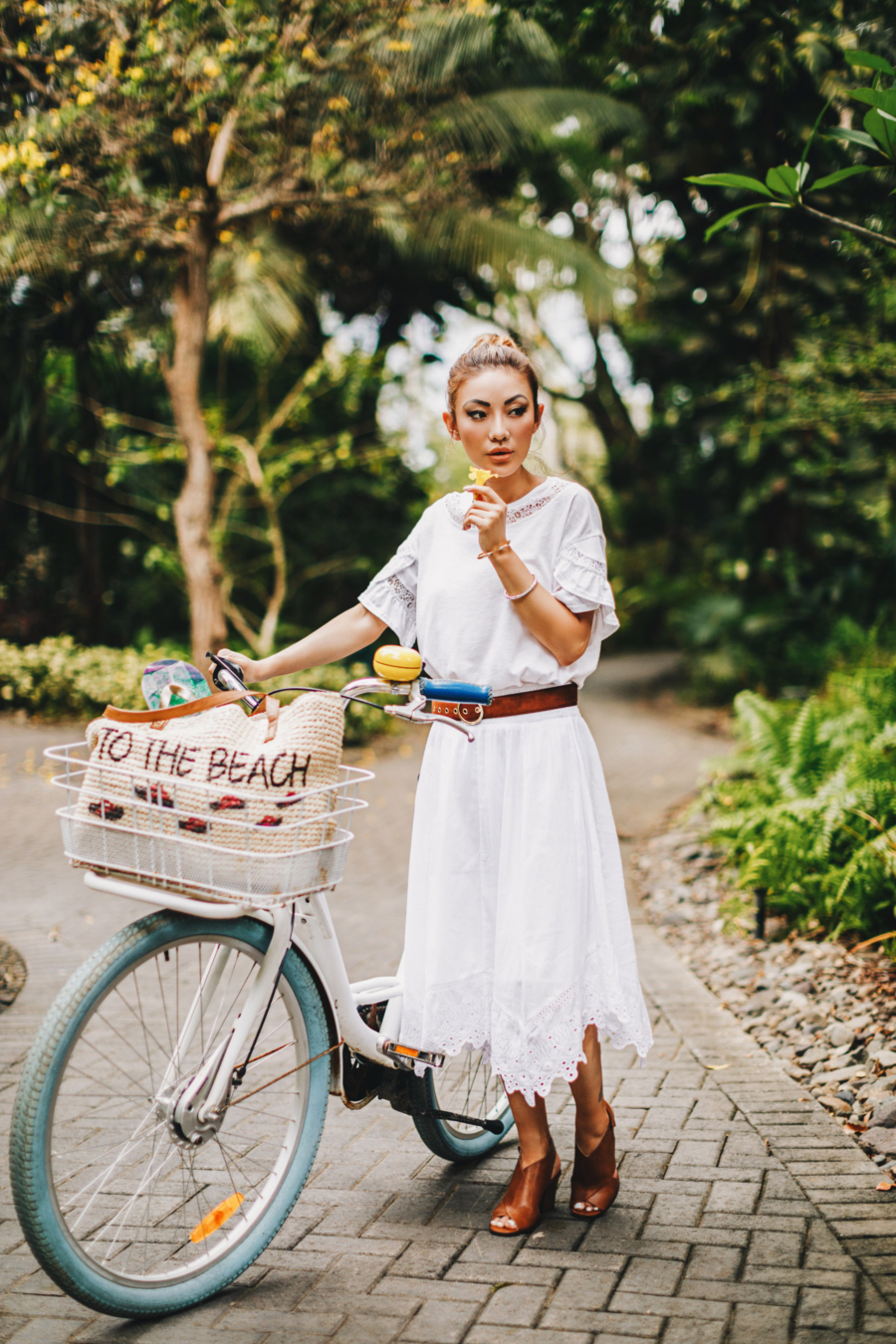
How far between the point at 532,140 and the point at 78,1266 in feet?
40.3

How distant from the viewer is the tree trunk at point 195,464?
9.41m

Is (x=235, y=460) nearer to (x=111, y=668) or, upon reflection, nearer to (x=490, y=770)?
(x=111, y=668)

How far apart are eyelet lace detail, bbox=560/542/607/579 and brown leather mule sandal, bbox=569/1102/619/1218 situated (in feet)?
4.29

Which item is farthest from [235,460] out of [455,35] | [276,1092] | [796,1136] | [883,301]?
[796,1136]

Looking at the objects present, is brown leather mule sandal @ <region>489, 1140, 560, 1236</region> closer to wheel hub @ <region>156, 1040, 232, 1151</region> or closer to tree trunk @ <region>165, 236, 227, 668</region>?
wheel hub @ <region>156, 1040, 232, 1151</region>

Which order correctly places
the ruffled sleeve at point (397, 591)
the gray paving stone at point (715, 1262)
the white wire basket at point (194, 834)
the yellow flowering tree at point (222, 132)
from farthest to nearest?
the yellow flowering tree at point (222, 132) → the ruffled sleeve at point (397, 591) → the gray paving stone at point (715, 1262) → the white wire basket at point (194, 834)

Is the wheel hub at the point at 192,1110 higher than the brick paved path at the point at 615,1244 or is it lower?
higher

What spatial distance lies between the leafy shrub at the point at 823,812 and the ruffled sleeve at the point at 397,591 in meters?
2.53

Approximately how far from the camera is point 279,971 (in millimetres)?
2246

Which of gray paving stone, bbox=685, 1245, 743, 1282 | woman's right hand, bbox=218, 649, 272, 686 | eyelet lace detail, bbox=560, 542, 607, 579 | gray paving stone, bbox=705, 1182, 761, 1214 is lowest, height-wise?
gray paving stone, bbox=705, 1182, 761, 1214

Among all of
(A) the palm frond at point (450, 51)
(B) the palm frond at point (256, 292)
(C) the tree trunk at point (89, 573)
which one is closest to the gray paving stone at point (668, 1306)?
(A) the palm frond at point (450, 51)

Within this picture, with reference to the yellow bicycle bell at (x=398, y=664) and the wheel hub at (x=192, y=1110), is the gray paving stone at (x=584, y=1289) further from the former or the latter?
the yellow bicycle bell at (x=398, y=664)

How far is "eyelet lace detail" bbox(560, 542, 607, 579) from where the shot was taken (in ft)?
7.90

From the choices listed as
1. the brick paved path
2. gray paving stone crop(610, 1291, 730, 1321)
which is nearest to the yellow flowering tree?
the brick paved path
